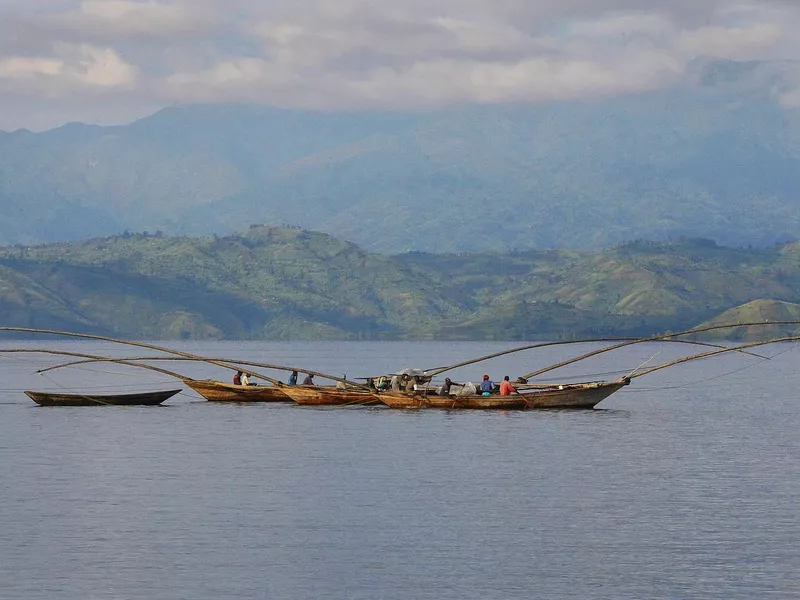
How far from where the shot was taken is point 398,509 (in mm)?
60531

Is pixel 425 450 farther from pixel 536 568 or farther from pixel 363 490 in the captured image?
pixel 536 568

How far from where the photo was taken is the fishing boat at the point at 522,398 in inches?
4063

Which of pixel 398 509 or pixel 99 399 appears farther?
pixel 99 399

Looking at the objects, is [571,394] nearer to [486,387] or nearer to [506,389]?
[506,389]

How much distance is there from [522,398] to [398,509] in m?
42.8

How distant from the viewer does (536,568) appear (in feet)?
156

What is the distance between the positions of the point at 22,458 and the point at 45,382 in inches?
4453

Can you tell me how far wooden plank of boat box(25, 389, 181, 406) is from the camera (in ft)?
381

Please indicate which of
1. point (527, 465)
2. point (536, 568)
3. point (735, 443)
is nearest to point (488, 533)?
point (536, 568)

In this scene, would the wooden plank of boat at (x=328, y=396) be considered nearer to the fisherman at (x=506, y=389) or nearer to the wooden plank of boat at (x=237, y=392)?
the wooden plank of boat at (x=237, y=392)

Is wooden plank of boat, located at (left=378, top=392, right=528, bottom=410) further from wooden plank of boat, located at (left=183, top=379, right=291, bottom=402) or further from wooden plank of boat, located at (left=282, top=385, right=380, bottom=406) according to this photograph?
wooden plank of boat, located at (left=183, top=379, right=291, bottom=402)

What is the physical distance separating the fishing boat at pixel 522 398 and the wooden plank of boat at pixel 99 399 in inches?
850

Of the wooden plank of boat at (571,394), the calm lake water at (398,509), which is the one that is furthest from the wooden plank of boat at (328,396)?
the wooden plank of boat at (571,394)

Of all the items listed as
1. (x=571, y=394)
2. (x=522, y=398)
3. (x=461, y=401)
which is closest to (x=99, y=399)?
(x=461, y=401)
